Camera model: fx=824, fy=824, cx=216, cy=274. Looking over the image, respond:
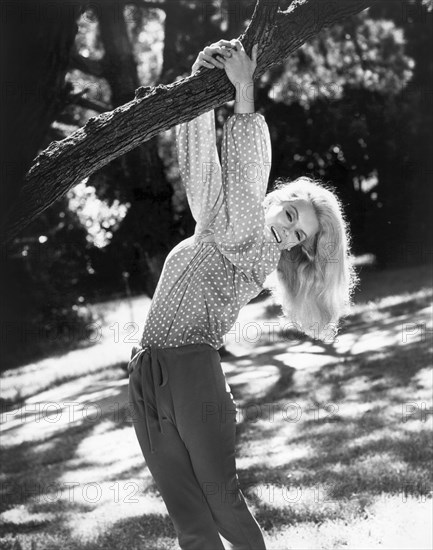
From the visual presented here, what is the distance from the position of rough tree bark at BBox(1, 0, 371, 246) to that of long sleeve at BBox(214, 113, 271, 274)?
7.5 inches

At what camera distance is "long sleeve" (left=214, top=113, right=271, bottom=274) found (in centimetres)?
232

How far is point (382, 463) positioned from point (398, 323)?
4.98 metres

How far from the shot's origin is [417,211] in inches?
574

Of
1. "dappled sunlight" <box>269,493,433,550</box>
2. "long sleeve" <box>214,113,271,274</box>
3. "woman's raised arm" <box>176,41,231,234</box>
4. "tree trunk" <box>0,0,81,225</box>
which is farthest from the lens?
"dappled sunlight" <box>269,493,433,550</box>

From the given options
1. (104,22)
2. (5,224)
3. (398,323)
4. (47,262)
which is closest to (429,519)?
(5,224)

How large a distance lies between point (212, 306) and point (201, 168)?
451mm

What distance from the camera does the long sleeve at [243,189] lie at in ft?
7.61

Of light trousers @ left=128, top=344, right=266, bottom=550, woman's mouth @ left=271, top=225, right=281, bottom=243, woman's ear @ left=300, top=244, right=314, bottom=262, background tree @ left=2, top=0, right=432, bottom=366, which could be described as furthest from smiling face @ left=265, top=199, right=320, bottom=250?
background tree @ left=2, top=0, right=432, bottom=366

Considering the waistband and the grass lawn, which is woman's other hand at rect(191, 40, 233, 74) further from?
the grass lawn

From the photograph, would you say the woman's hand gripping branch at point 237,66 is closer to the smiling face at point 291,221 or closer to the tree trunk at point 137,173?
the smiling face at point 291,221

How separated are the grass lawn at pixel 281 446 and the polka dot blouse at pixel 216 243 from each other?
169cm

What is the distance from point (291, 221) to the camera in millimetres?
2541

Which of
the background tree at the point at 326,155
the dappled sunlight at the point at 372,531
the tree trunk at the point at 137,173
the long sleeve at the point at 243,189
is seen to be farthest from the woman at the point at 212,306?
the background tree at the point at 326,155

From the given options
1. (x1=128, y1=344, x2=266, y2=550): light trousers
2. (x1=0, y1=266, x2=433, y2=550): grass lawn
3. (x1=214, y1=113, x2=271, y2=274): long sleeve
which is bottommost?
(x1=0, y1=266, x2=433, y2=550): grass lawn
